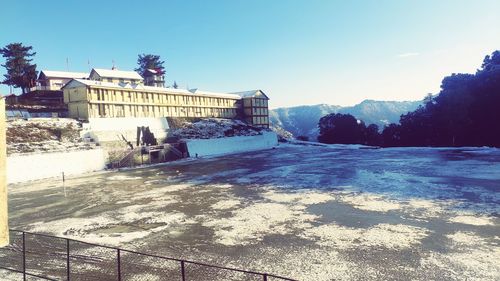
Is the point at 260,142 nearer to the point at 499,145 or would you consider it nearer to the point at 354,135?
the point at 354,135

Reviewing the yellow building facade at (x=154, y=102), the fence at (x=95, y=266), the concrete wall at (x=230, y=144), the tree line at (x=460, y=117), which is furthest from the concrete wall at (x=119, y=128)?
the tree line at (x=460, y=117)

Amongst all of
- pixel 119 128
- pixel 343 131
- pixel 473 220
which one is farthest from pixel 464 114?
pixel 119 128

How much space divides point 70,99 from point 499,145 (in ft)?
239

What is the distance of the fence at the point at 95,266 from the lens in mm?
11695

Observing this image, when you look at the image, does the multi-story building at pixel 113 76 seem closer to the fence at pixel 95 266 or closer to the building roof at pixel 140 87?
the building roof at pixel 140 87

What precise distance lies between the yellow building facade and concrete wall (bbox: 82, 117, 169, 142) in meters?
2.13

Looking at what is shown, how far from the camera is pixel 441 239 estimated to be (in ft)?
47.2

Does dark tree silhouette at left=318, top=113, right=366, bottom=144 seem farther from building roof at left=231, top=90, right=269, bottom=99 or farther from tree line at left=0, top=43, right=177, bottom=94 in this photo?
tree line at left=0, top=43, right=177, bottom=94

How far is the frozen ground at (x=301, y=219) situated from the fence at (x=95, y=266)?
762mm

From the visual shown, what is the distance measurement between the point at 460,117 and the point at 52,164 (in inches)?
2691

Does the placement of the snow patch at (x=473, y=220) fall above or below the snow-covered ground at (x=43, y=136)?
below

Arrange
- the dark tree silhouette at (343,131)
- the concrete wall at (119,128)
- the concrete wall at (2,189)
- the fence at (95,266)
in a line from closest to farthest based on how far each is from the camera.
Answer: the concrete wall at (2,189) < the fence at (95,266) < the concrete wall at (119,128) < the dark tree silhouette at (343,131)

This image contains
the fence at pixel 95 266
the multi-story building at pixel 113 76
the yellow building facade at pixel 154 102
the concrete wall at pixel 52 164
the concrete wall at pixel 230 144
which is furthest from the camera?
the multi-story building at pixel 113 76

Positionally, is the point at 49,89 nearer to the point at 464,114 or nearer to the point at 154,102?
the point at 154,102
